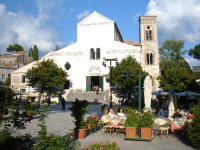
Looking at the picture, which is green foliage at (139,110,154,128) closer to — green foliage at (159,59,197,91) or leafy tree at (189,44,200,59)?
green foliage at (159,59,197,91)

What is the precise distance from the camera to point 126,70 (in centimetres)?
2553

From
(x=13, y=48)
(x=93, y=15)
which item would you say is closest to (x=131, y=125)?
(x=93, y=15)

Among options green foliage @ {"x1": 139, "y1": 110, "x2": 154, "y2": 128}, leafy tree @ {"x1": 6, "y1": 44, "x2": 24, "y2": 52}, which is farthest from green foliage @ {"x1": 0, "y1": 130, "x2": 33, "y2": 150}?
leafy tree @ {"x1": 6, "y1": 44, "x2": 24, "y2": 52}

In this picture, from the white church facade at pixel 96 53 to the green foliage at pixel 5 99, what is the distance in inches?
1034

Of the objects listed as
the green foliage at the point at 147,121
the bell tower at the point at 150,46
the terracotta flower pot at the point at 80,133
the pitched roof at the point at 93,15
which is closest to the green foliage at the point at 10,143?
the terracotta flower pot at the point at 80,133

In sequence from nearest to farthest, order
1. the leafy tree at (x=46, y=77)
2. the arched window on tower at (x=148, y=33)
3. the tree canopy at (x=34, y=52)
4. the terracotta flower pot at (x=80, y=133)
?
1. the terracotta flower pot at (x=80, y=133)
2. the leafy tree at (x=46, y=77)
3. the arched window on tower at (x=148, y=33)
4. the tree canopy at (x=34, y=52)

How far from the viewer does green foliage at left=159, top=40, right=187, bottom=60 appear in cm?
4453

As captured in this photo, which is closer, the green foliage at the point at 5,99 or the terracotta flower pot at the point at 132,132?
the green foliage at the point at 5,99

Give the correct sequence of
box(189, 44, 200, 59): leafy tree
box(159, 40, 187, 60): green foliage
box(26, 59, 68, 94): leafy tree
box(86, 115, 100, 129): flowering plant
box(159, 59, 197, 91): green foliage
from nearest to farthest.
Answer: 1. box(86, 115, 100, 129): flowering plant
2. box(159, 59, 197, 91): green foliage
3. box(26, 59, 68, 94): leafy tree
4. box(159, 40, 187, 60): green foliage
5. box(189, 44, 200, 59): leafy tree

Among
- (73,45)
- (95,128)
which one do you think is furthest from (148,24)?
(95,128)

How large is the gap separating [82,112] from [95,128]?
1.73 m

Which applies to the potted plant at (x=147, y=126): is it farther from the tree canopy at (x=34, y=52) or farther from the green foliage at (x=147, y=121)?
the tree canopy at (x=34, y=52)

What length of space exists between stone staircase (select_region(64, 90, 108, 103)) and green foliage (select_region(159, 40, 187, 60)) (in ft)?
77.7

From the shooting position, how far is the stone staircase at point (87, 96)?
27.7 meters
